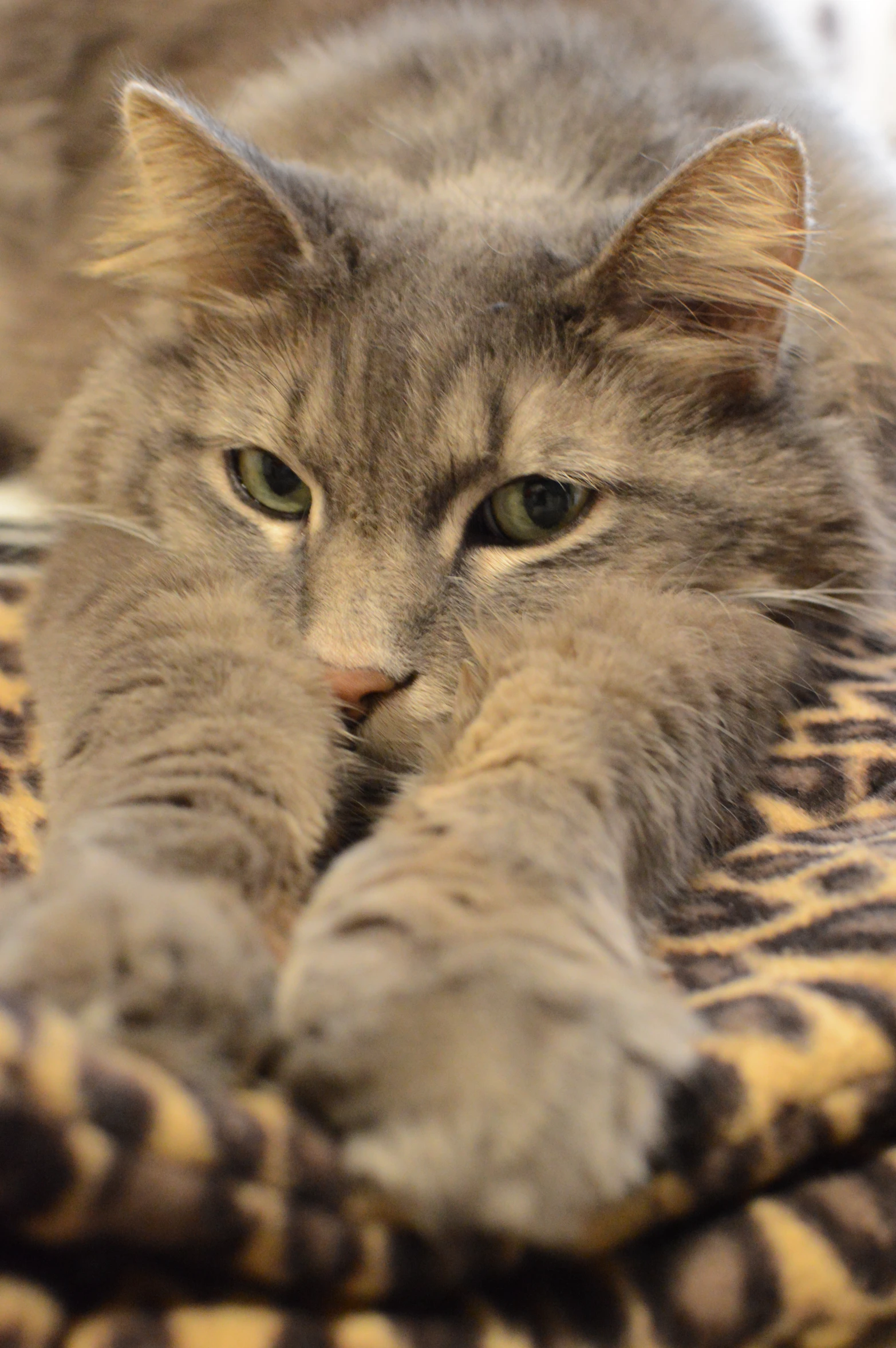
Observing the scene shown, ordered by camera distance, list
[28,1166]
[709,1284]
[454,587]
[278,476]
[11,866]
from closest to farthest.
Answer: [28,1166] → [709,1284] → [11,866] → [454,587] → [278,476]

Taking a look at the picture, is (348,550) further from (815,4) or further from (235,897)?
(815,4)

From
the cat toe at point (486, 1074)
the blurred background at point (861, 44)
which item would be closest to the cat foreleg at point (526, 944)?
the cat toe at point (486, 1074)

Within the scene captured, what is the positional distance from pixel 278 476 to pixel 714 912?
2.06ft

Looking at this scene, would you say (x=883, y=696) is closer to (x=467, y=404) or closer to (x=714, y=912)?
(x=714, y=912)

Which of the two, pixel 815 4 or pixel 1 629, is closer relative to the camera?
pixel 1 629

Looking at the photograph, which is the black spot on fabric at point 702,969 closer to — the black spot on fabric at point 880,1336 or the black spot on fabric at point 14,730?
the black spot on fabric at point 880,1336

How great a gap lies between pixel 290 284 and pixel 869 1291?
3.37ft

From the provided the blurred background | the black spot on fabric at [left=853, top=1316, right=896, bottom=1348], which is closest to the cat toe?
the black spot on fabric at [left=853, top=1316, right=896, bottom=1348]

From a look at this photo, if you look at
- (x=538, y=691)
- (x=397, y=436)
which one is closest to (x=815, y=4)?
(x=397, y=436)

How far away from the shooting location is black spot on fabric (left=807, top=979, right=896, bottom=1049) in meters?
0.77

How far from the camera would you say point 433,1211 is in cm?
60

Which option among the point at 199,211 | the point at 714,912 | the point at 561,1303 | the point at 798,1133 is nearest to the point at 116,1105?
the point at 561,1303

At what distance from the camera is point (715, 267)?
1138mm

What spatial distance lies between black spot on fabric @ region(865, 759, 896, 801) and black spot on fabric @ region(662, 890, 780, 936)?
252 millimetres
